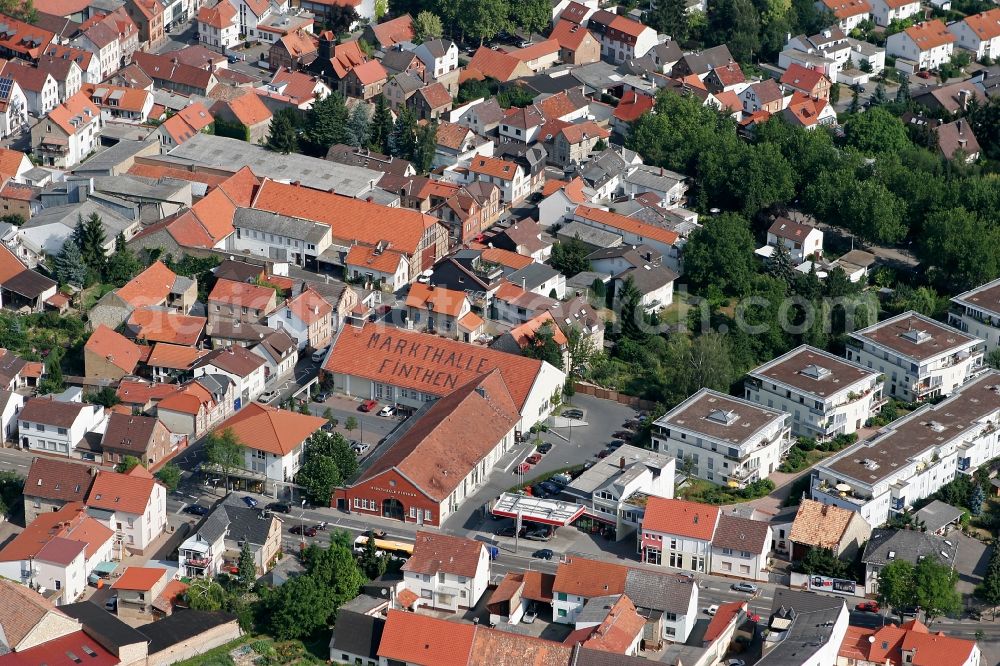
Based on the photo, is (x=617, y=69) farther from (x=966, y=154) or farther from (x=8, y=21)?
(x=8, y=21)

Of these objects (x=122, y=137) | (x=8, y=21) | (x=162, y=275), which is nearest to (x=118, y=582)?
(x=162, y=275)

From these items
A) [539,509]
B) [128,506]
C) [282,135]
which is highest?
[282,135]

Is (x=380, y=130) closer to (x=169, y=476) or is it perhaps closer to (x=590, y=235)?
(x=590, y=235)

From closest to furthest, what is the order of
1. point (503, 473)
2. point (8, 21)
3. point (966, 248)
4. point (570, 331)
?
point (503, 473) < point (570, 331) < point (966, 248) < point (8, 21)

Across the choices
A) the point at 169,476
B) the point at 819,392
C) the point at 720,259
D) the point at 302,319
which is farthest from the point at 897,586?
the point at 302,319

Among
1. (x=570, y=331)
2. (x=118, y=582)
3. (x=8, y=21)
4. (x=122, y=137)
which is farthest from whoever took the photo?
(x=8, y=21)

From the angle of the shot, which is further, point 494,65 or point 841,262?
point 494,65
